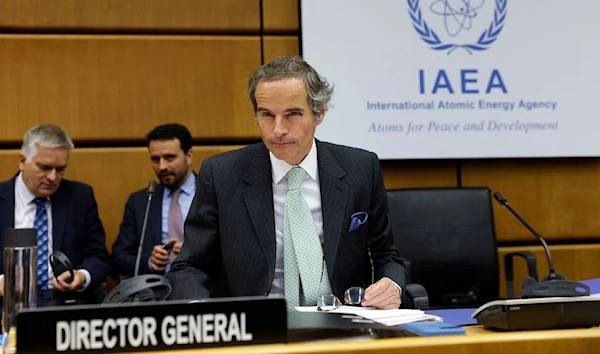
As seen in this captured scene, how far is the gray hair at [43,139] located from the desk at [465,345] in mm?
2707

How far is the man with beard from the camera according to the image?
388 cm

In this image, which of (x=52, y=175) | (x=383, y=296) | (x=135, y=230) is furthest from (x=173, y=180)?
(x=383, y=296)

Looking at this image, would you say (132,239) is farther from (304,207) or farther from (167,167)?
(304,207)

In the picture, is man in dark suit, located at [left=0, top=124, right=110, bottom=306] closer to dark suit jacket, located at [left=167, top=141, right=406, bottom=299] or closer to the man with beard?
the man with beard

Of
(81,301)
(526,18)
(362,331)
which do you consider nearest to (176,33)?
(81,301)

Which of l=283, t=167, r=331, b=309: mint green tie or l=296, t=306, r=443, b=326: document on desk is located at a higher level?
l=283, t=167, r=331, b=309: mint green tie

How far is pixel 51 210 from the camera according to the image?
3.71 metres

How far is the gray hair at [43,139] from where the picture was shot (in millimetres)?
3656

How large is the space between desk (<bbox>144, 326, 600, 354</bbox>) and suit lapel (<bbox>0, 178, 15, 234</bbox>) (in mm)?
2684

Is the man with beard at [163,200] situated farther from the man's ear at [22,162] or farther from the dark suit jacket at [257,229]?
the dark suit jacket at [257,229]

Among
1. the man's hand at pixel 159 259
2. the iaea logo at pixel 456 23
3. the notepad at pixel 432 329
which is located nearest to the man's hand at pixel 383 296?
the notepad at pixel 432 329

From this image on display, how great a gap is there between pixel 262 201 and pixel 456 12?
2405 mm

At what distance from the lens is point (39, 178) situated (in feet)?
11.9

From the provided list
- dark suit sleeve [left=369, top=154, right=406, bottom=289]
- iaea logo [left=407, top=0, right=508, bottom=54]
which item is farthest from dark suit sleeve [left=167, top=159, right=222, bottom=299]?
Answer: iaea logo [left=407, top=0, right=508, bottom=54]
